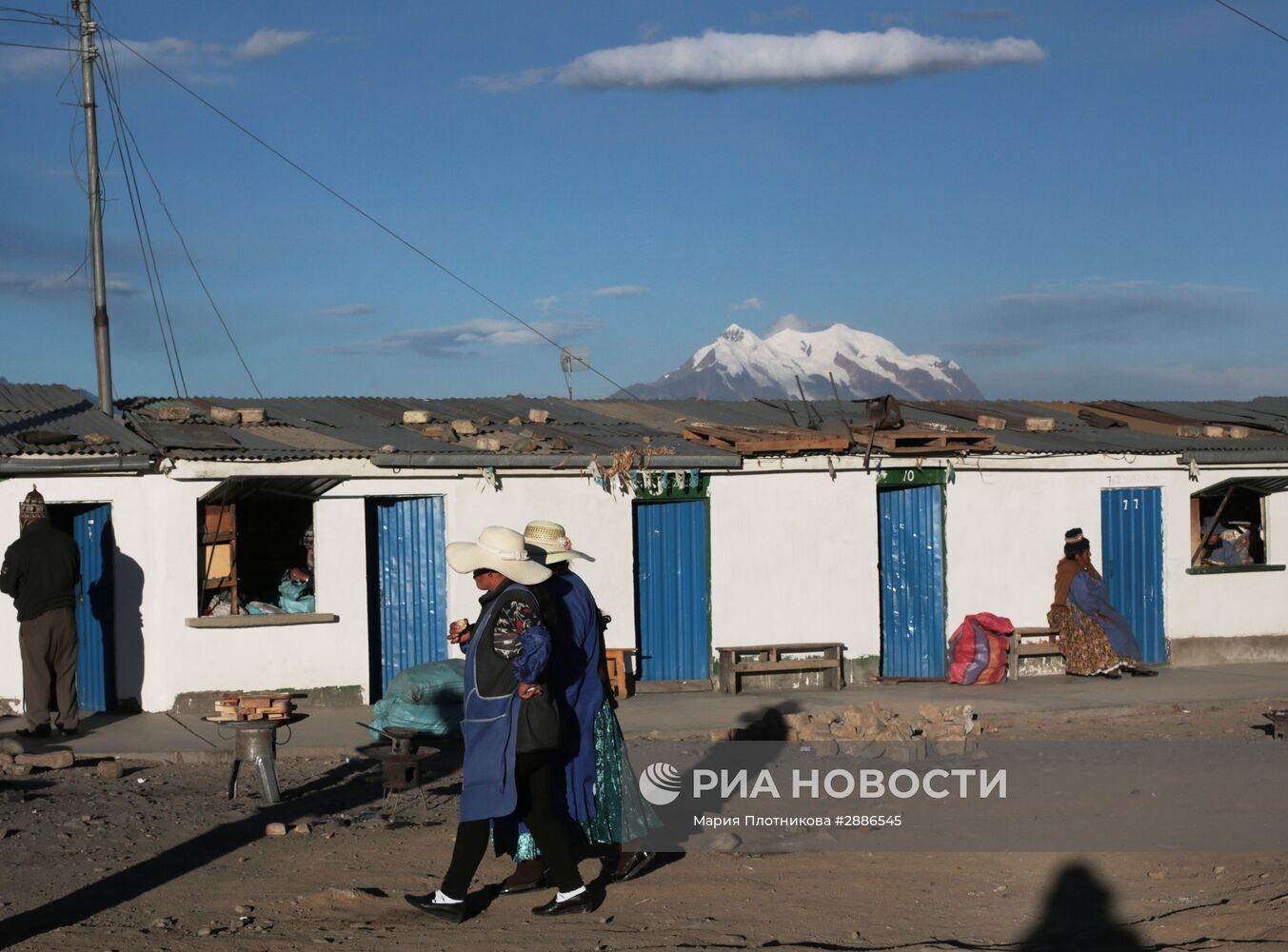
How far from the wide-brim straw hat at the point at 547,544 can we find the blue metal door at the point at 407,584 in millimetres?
7601

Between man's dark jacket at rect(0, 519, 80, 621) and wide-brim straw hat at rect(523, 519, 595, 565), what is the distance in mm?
6231

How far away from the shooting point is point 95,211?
15516mm

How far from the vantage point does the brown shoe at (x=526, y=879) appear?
285 inches

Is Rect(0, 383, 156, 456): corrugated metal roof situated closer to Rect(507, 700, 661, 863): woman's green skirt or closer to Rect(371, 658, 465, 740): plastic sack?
Rect(371, 658, 465, 740): plastic sack

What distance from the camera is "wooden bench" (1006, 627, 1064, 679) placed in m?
16.6

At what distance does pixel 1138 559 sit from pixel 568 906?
12475 mm

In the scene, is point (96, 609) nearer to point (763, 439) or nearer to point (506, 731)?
point (763, 439)

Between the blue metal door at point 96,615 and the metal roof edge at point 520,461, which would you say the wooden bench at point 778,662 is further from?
the blue metal door at point 96,615

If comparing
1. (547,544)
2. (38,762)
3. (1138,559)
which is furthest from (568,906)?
(1138,559)

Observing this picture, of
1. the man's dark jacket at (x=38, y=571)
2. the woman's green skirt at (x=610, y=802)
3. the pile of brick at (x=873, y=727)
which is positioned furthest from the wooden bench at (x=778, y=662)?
the woman's green skirt at (x=610, y=802)

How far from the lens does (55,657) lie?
12.3 m

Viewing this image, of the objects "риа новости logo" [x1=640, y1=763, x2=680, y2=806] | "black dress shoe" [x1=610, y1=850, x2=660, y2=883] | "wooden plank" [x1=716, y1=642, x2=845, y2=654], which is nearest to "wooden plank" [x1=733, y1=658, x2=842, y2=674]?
"wooden plank" [x1=716, y1=642, x2=845, y2=654]

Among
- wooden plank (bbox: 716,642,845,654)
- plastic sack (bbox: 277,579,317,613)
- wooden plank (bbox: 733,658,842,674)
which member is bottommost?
wooden plank (bbox: 733,658,842,674)

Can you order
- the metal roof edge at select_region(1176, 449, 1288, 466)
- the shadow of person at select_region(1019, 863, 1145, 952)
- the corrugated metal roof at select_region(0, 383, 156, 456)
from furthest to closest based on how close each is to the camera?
the metal roof edge at select_region(1176, 449, 1288, 466), the corrugated metal roof at select_region(0, 383, 156, 456), the shadow of person at select_region(1019, 863, 1145, 952)
